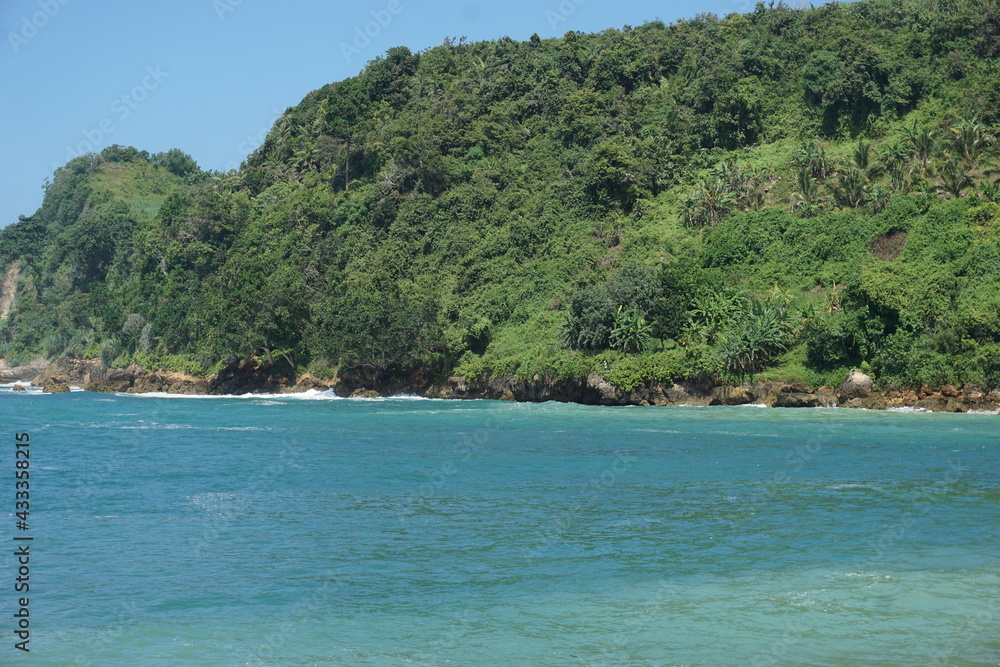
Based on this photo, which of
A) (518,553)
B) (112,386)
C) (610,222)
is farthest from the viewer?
(112,386)

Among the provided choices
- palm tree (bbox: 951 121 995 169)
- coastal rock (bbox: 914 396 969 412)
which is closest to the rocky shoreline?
coastal rock (bbox: 914 396 969 412)

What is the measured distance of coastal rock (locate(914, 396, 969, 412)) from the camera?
144 ft

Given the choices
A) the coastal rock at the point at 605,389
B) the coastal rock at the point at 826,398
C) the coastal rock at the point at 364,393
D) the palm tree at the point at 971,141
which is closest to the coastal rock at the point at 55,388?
the coastal rock at the point at 364,393

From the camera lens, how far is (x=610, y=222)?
73375 mm

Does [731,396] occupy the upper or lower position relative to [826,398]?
lower

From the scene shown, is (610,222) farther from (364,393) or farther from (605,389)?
(364,393)

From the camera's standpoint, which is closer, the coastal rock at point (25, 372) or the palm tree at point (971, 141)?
the palm tree at point (971, 141)

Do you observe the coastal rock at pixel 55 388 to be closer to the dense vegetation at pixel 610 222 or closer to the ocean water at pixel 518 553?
the dense vegetation at pixel 610 222

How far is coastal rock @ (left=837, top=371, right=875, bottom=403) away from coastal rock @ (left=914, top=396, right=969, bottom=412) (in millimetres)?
2648

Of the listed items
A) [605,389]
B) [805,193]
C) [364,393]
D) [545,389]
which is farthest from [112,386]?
[805,193]

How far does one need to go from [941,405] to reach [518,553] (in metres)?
34.9

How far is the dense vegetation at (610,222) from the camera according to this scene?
52.1m

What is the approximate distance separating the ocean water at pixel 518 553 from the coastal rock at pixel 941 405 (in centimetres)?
980

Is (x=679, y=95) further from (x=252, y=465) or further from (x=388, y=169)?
(x=252, y=465)
